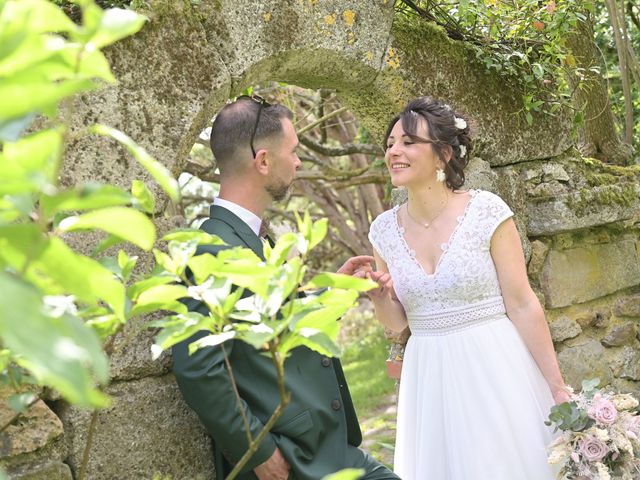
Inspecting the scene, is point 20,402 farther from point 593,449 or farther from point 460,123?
point 460,123

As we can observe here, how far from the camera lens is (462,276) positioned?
8.97 feet

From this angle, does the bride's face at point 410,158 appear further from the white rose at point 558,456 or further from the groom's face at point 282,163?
the white rose at point 558,456

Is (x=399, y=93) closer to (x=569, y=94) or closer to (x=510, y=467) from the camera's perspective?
(x=569, y=94)

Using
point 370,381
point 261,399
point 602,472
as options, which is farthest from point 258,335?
point 370,381

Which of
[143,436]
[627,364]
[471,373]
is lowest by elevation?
[627,364]

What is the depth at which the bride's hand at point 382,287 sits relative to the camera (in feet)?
8.64

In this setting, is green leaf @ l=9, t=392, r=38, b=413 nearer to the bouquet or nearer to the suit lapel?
the suit lapel

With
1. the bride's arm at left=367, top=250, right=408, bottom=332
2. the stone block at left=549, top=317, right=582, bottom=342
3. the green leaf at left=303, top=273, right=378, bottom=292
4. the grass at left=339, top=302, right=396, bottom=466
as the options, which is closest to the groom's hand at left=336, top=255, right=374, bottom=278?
the bride's arm at left=367, top=250, right=408, bottom=332

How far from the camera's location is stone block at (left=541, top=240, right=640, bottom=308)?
11.7ft

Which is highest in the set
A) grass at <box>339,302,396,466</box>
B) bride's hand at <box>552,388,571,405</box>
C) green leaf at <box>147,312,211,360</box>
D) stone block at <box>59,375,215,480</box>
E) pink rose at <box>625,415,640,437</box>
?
green leaf at <box>147,312,211,360</box>

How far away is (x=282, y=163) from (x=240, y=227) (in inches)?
10.5

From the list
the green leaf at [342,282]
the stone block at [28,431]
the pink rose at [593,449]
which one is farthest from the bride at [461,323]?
the green leaf at [342,282]


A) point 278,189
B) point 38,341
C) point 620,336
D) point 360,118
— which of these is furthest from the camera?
point 620,336

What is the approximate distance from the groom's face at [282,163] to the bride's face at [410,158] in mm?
439
